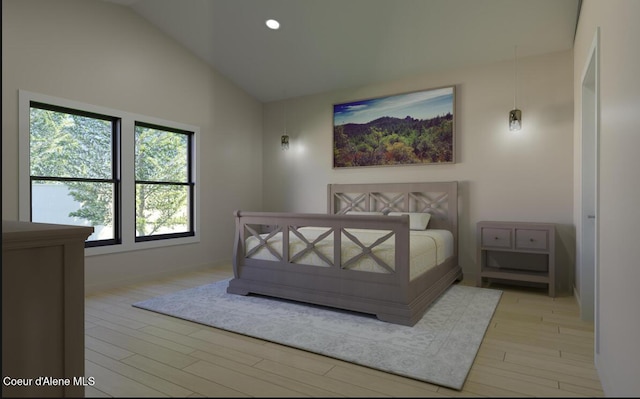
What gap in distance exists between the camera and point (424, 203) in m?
4.51

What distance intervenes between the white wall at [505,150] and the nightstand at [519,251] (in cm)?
26

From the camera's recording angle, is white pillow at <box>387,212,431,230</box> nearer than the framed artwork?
Yes

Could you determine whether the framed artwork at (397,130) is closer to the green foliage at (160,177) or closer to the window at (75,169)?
the green foliage at (160,177)

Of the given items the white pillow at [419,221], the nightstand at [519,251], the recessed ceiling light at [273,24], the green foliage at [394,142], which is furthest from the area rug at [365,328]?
the recessed ceiling light at [273,24]

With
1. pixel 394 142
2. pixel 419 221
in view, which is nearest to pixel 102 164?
pixel 394 142

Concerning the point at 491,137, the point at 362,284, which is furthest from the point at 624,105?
the point at 491,137

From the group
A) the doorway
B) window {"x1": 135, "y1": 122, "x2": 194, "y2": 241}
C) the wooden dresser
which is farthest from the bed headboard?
the wooden dresser

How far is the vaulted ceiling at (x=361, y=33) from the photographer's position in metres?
3.51

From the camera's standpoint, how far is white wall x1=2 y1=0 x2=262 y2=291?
3104 mm

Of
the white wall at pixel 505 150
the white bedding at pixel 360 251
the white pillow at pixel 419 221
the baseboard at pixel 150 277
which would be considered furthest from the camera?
the white pillow at pixel 419 221

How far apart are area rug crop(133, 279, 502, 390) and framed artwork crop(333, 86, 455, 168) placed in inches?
70.3

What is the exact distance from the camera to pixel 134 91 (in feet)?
13.3

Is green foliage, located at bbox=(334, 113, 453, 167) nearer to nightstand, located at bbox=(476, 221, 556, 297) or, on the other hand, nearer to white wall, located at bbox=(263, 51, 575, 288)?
white wall, located at bbox=(263, 51, 575, 288)

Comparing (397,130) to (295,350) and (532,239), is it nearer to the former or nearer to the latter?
(532,239)
